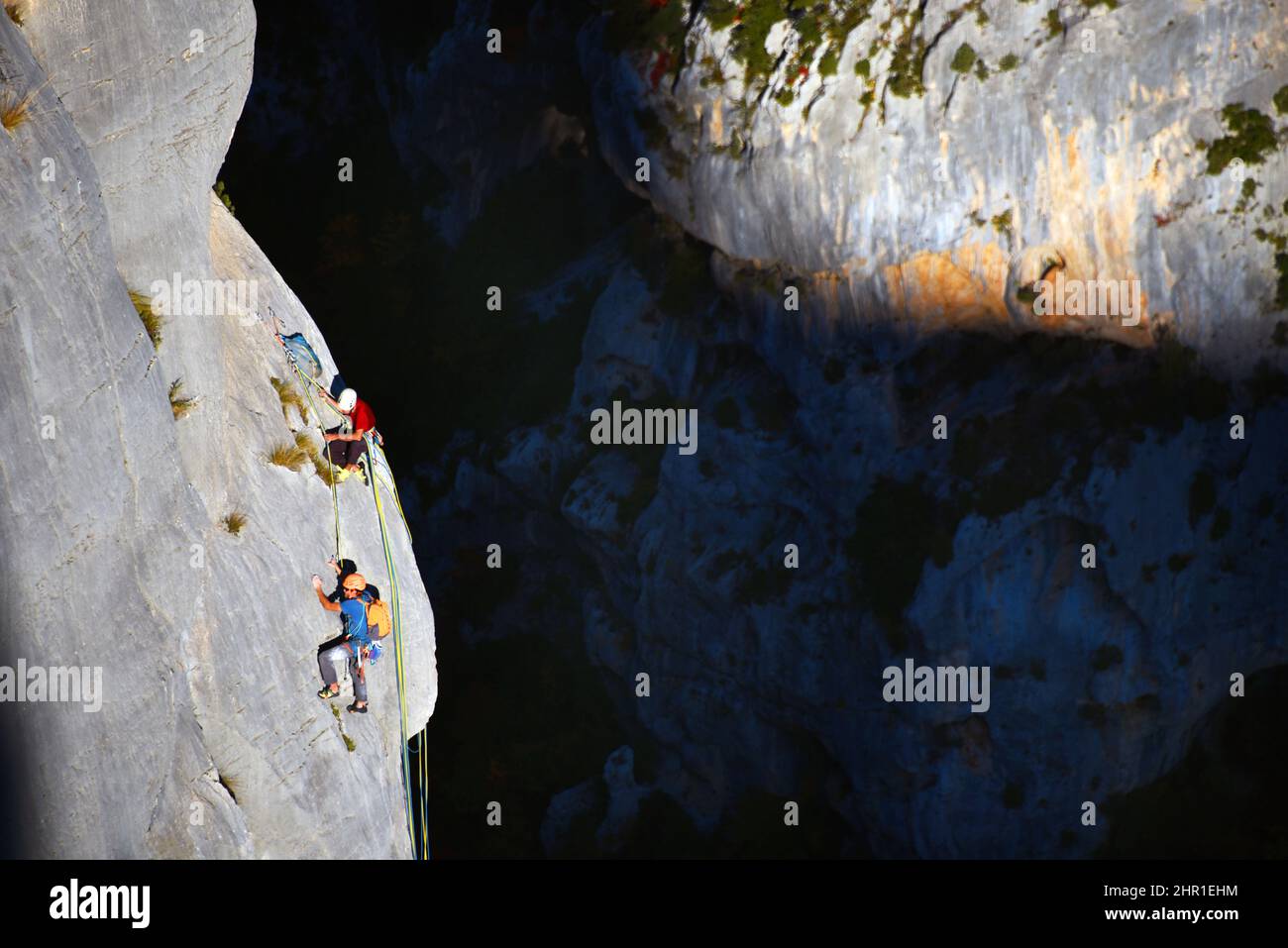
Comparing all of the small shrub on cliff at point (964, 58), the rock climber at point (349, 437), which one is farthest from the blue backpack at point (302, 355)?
the small shrub on cliff at point (964, 58)

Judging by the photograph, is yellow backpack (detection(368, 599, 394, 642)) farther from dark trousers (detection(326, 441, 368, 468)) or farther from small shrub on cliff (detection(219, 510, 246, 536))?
small shrub on cliff (detection(219, 510, 246, 536))

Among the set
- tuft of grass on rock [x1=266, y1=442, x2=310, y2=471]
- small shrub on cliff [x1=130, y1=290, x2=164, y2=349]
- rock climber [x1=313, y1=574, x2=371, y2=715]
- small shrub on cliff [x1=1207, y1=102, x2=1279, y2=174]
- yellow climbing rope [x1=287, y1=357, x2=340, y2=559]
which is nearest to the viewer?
small shrub on cliff [x1=130, y1=290, x2=164, y2=349]

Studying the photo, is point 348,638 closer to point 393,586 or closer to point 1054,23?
point 393,586

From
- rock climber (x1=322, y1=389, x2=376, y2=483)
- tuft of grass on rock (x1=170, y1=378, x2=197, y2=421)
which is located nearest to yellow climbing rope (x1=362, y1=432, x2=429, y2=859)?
rock climber (x1=322, y1=389, x2=376, y2=483)

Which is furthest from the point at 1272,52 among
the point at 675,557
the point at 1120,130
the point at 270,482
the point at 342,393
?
the point at 270,482

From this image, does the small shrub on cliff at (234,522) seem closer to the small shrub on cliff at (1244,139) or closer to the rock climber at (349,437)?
the rock climber at (349,437)

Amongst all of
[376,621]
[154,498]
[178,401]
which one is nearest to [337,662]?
[376,621]
